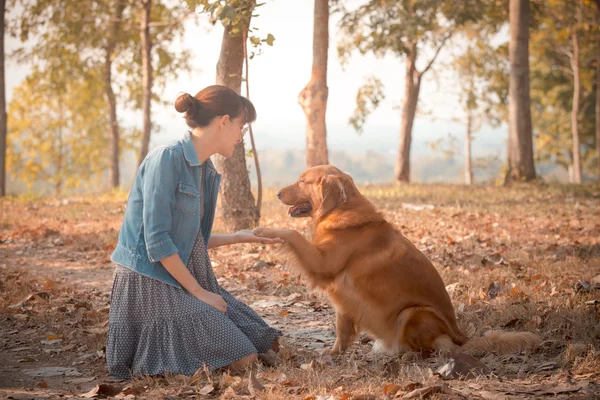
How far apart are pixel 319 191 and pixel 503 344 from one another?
1.78m

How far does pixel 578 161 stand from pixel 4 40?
22.8 meters

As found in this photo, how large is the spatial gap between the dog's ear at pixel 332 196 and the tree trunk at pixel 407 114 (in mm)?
14525

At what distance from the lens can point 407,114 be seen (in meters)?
19.6

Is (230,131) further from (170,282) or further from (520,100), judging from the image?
(520,100)

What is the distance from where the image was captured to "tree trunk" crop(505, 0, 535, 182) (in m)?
14.8

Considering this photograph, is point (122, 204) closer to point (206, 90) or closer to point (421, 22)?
point (421, 22)

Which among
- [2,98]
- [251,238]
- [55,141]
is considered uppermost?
[55,141]

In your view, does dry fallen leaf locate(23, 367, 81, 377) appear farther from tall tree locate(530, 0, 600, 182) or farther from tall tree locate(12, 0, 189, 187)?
tall tree locate(530, 0, 600, 182)

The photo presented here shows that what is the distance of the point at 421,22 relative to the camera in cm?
1427

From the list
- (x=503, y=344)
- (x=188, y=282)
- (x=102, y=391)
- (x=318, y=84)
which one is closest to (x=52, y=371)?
(x=102, y=391)

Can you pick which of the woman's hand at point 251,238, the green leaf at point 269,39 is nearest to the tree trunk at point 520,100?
the green leaf at point 269,39

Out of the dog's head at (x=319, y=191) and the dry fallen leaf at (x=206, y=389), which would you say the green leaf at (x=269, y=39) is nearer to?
the dog's head at (x=319, y=191)

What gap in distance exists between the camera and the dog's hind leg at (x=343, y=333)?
4.68 metres

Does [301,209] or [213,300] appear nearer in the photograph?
[213,300]
